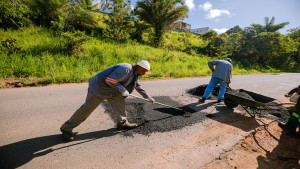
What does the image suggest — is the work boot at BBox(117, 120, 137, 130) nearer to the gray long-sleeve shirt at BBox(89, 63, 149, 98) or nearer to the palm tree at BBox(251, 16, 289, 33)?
the gray long-sleeve shirt at BBox(89, 63, 149, 98)

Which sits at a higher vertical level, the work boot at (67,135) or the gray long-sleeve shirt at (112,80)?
the gray long-sleeve shirt at (112,80)

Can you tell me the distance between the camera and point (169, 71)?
9953mm

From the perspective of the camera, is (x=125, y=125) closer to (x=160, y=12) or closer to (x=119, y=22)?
(x=119, y=22)

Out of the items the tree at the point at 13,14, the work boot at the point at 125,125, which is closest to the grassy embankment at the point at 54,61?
the tree at the point at 13,14

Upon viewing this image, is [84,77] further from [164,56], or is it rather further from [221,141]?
[164,56]

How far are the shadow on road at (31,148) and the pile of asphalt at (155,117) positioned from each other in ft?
2.72

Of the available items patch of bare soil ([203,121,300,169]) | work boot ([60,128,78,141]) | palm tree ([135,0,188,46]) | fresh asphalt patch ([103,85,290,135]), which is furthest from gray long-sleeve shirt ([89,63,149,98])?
palm tree ([135,0,188,46])

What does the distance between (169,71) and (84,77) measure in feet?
18.3

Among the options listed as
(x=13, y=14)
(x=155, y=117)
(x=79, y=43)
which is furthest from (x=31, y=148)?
(x=13, y=14)

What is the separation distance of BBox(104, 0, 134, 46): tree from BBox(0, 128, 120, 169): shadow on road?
999 centimetres

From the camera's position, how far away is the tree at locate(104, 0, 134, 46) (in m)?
11.3

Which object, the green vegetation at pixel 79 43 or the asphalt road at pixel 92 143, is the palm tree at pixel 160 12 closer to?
the green vegetation at pixel 79 43

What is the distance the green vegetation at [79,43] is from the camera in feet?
21.0

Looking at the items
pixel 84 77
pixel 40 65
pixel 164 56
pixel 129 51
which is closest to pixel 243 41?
pixel 164 56
